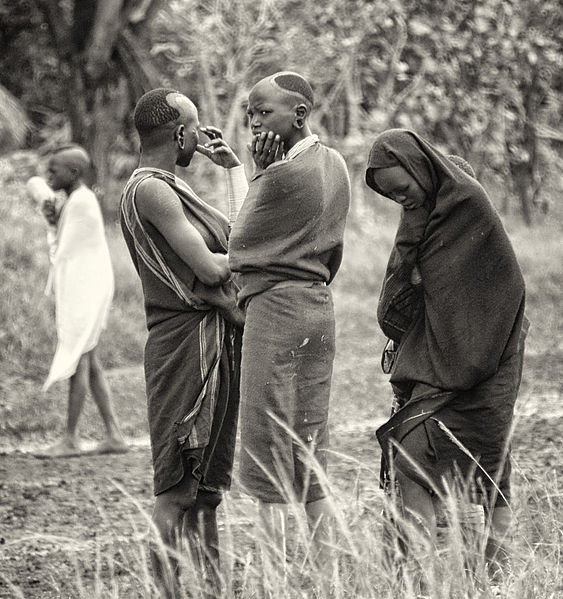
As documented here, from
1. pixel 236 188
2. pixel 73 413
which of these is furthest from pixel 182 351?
pixel 73 413

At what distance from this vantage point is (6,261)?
11.6 meters

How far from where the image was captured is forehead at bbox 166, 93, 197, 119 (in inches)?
168

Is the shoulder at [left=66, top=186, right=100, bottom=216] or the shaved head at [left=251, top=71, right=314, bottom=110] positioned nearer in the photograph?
the shaved head at [left=251, top=71, right=314, bottom=110]

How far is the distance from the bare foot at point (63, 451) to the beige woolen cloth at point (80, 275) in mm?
366

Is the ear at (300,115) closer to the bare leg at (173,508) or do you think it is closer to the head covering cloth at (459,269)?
the head covering cloth at (459,269)

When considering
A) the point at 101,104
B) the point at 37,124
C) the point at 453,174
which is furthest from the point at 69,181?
the point at 37,124

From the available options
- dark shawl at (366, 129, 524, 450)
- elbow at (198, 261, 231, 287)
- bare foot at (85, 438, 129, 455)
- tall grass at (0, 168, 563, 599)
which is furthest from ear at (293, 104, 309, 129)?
bare foot at (85, 438, 129, 455)

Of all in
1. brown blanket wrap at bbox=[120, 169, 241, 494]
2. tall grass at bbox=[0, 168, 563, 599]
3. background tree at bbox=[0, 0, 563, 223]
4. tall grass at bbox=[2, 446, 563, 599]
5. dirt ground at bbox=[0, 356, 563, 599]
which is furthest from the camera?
background tree at bbox=[0, 0, 563, 223]

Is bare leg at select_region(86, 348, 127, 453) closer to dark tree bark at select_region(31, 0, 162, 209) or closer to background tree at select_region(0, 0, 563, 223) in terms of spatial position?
dark tree bark at select_region(31, 0, 162, 209)

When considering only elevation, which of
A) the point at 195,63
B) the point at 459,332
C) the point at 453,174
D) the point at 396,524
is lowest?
the point at 396,524

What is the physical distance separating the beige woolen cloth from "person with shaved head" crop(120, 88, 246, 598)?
2.95m

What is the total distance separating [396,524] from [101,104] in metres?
11.2

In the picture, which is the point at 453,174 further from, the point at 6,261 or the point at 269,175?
the point at 6,261

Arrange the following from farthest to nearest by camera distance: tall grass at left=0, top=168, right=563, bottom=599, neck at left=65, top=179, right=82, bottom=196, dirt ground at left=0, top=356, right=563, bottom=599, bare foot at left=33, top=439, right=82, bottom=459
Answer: neck at left=65, top=179, right=82, bottom=196 < bare foot at left=33, top=439, right=82, bottom=459 < dirt ground at left=0, top=356, right=563, bottom=599 < tall grass at left=0, top=168, right=563, bottom=599
